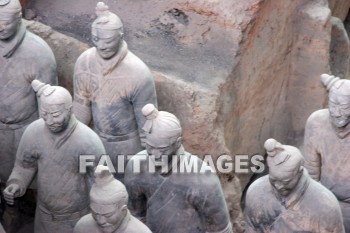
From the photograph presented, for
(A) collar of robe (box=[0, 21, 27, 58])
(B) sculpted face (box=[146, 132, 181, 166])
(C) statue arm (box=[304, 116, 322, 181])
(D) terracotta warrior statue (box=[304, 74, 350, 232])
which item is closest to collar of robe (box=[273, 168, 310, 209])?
(B) sculpted face (box=[146, 132, 181, 166])

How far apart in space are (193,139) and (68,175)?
1.53 metres

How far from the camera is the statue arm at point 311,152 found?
7.92 meters

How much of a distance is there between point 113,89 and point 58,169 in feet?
2.80

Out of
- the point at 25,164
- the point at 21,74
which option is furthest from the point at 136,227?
the point at 21,74

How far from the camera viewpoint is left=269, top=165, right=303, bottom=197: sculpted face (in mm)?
6895

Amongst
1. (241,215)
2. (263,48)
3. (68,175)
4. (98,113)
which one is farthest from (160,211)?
(263,48)

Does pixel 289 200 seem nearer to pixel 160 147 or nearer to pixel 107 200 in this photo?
pixel 160 147

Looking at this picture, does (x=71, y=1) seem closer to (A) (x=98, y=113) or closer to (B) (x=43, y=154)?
(A) (x=98, y=113)

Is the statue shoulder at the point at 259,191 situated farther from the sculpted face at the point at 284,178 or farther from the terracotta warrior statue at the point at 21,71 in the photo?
the terracotta warrior statue at the point at 21,71

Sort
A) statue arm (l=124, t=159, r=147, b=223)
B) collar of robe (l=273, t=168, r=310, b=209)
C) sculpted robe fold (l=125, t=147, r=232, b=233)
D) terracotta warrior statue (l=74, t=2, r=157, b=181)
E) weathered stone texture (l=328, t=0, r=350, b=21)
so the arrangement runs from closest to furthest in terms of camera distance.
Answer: collar of robe (l=273, t=168, r=310, b=209) → sculpted robe fold (l=125, t=147, r=232, b=233) → statue arm (l=124, t=159, r=147, b=223) → terracotta warrior statue (l=74, t=2, r=157, b=181) → weathered stone texture (l=328, t=0, r=350, b=21)

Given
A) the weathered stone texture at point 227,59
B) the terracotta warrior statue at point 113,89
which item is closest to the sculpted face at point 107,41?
the terracotta warrior statue at point 113,89

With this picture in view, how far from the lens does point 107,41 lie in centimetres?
787

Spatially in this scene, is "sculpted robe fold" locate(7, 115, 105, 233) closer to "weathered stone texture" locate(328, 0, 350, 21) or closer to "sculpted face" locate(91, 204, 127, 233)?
"sculpted face" locate(91, 204, 127, 233)

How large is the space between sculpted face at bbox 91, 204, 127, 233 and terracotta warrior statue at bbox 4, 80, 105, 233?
0.68 m
